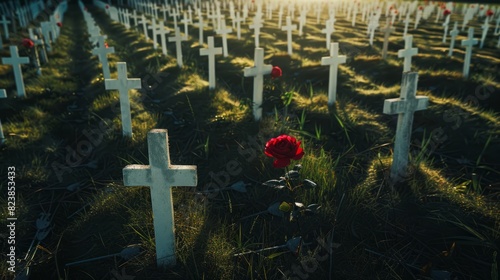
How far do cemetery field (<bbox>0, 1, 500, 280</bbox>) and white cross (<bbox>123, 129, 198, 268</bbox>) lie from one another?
15cm

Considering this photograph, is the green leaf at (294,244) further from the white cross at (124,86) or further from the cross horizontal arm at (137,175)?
the white cross at (124,86)

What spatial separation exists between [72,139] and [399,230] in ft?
13.7

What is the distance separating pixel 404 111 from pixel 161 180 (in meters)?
2.35

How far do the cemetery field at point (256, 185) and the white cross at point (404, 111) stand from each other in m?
0.16

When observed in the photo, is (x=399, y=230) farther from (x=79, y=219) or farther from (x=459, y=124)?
(x=459, y=124)

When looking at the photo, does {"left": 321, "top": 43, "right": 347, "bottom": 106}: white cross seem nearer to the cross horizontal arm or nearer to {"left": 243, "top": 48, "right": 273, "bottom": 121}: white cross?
{"left": 243, "top": 48, "right": 273, "bottom": 121}: white cross

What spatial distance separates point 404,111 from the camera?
3389mm

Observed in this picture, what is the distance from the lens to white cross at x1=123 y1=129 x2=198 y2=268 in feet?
7.01

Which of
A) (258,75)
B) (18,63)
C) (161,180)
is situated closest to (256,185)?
(161,180)

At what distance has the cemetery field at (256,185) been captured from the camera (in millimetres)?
2473

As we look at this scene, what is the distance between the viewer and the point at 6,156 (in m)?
4.28

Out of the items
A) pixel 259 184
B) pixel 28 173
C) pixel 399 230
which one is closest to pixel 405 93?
pixel 399 230

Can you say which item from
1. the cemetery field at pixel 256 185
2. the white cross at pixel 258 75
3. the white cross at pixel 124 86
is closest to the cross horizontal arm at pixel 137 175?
→ the cemetery field at pixel 256 185

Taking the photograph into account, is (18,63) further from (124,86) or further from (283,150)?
(283,150)
